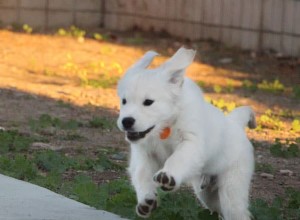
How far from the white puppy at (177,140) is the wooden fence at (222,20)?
883cm

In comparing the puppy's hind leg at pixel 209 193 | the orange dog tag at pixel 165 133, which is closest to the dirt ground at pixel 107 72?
the puppy's hind leg at pixel 209 193

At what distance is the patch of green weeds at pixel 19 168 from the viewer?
7090 millimetres

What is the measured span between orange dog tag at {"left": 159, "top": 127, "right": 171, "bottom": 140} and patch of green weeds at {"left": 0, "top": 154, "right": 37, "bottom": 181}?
1.96 metres

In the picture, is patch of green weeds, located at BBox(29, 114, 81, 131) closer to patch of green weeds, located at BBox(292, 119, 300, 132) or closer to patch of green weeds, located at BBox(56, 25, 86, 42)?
patch of green weeds, located at BBox(292, 119, 300, 132)

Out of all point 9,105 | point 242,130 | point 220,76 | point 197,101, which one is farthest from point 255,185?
point 220,76

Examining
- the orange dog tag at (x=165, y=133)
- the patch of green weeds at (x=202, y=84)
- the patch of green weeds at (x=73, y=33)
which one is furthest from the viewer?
the patch of green weeds at (x=73, y=33)

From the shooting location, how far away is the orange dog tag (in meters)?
5.31

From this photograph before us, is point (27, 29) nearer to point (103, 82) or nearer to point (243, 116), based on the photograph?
point (103, 82)

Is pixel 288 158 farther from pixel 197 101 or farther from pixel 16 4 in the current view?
pixel 16 4

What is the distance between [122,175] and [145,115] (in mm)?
2509

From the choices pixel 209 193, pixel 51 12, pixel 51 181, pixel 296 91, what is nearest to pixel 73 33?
pixel 51 12

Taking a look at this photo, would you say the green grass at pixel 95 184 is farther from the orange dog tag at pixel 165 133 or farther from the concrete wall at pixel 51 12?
the concrete wall at pixel 51 12

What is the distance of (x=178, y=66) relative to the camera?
5.35 meters

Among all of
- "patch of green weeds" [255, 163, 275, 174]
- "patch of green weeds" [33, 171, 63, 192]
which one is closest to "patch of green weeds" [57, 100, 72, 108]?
"patch of green weeds" [255, 163, 275, 174]
